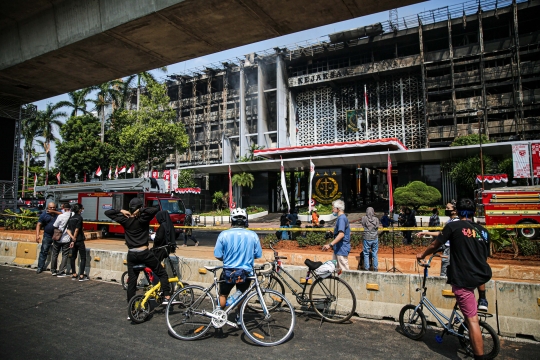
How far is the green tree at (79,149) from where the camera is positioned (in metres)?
38.2

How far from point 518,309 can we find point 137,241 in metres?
6.29

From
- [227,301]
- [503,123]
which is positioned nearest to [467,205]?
[227,301]

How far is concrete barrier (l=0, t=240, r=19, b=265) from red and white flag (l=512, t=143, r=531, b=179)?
1132 inches

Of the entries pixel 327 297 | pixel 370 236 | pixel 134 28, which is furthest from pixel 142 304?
pixel 134 28

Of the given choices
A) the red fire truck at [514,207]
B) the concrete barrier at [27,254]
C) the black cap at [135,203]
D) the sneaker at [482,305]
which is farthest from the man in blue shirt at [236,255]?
the red fire truck at [514,207]

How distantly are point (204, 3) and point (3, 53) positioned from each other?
6.73 m

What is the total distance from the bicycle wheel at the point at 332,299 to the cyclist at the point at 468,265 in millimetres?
1943

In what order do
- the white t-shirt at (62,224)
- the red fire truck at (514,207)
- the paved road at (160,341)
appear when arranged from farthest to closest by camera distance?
1. the red fire truck at (514,207)
2. the white t-shirt at (62,224)
3. the paved road at (160,341)

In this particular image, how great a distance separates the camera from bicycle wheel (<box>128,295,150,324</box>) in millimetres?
5914

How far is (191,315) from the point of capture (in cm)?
539

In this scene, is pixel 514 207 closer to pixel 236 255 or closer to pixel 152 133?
pixel 236 255

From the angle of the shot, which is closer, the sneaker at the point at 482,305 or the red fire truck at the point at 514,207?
the sneaker at the point at 482,305

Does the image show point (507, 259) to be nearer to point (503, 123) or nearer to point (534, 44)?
point (503, 123)

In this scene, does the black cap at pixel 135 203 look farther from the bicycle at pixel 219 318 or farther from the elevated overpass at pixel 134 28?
the elevated overpass at pixel 134 28
